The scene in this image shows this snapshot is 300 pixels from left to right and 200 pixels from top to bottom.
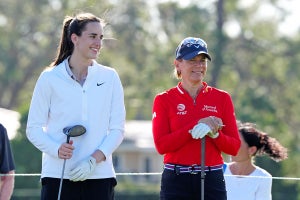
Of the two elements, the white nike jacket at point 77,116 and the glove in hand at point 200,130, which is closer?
the glove in hand at point 200,130

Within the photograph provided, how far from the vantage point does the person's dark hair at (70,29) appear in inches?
275

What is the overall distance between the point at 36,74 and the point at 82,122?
146ft

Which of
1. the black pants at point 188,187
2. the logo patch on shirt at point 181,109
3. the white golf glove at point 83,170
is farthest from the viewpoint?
the logo patch on shirt at point 181,109

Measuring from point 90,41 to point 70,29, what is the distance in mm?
213

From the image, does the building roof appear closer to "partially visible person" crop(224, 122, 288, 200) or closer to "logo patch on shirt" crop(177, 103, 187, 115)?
"partially visible person" crop(224, 122, 288, 200)

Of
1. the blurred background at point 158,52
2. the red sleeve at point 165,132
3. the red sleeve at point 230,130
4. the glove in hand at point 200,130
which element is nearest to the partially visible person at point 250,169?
the red sleeve at point 230,130

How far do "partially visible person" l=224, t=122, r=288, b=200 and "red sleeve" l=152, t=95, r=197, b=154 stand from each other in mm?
1597

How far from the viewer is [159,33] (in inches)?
1980

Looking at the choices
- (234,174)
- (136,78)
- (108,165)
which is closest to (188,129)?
(108,165)

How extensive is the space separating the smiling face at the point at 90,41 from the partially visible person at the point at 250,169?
205cm

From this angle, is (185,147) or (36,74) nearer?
(185,147)

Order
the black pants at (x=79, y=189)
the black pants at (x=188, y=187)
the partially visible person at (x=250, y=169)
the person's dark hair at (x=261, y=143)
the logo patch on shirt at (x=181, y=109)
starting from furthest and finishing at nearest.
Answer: the person's dark hair at (x=261, y=143) → the partially visible person at (x=250, y=169) → the logo patch on shirt at (x=181, y=109) → the black pants at (x=188, y=187) → the black pants at (x=79, y=189)

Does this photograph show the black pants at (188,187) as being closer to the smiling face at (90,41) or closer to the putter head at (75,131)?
the putter head at (75,131)

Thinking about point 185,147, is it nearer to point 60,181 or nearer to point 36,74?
point 60,181
